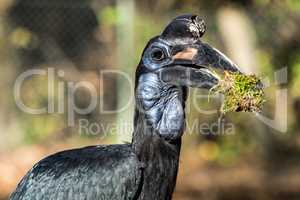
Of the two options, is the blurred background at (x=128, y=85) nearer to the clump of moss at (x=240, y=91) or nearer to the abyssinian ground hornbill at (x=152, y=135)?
the abyssinian ground hornbill at (x=152, y=135)

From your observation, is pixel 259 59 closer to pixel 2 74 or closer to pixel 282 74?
pixel 282 74

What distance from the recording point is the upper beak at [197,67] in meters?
5.80

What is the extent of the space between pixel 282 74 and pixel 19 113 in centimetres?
416

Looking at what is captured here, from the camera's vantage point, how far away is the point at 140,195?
600cm

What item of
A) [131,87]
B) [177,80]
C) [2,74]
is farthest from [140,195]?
[2,74]

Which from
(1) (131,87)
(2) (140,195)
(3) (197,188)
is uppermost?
(1) (131,87)

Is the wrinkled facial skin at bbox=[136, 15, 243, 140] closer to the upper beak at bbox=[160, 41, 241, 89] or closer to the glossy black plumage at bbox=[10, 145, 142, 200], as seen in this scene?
the upper beak at bbox=[160, 41, 241, 89]

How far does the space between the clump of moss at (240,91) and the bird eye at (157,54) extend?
43 cm

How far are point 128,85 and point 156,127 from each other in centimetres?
568

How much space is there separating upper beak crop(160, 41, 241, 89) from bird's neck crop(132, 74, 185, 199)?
0.11 meters

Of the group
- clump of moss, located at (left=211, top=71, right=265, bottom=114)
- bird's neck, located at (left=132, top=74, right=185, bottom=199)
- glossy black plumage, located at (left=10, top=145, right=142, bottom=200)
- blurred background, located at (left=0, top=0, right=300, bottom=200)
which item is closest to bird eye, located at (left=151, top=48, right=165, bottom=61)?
bird's neck, located at (left=132, top=74, right=185, bottom=199)

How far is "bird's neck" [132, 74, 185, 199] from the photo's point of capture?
5.95 m

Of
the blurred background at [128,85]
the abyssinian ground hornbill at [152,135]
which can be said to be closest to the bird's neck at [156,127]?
the abyssinian ground hornbill at [152,135]

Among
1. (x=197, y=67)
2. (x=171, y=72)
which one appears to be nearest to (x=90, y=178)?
(x=171, y=72)
